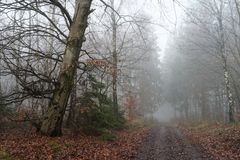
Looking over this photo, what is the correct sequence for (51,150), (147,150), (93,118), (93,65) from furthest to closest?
1. (93,118)
2. (93,65)
3. (147,150)
4. (51,150)

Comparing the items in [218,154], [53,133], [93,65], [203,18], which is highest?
[203,18]

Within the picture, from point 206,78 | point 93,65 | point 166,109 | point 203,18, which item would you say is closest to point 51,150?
point 93,65

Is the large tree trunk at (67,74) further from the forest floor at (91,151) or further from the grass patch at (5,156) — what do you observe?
the grass patch at (5,156)

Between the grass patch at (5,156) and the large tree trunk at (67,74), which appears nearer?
the grass patch at (5,156)

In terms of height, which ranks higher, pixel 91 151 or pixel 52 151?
pixel 52 151

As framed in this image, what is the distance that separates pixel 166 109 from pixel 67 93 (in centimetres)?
7518

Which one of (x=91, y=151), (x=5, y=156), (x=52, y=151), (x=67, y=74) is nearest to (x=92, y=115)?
(x=91, y=151)

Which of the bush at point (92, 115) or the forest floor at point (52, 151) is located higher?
the bush at point (92, 115)

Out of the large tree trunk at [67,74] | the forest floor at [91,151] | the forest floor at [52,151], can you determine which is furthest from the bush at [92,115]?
the large tree trunk at [67,74]

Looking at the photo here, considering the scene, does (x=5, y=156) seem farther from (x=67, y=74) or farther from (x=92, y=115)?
(x=92, y=115)

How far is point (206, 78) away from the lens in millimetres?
39219

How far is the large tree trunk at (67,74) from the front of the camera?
11.4 m

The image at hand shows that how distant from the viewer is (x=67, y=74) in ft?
37.6

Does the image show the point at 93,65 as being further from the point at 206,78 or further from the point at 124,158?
the point at 206,78
